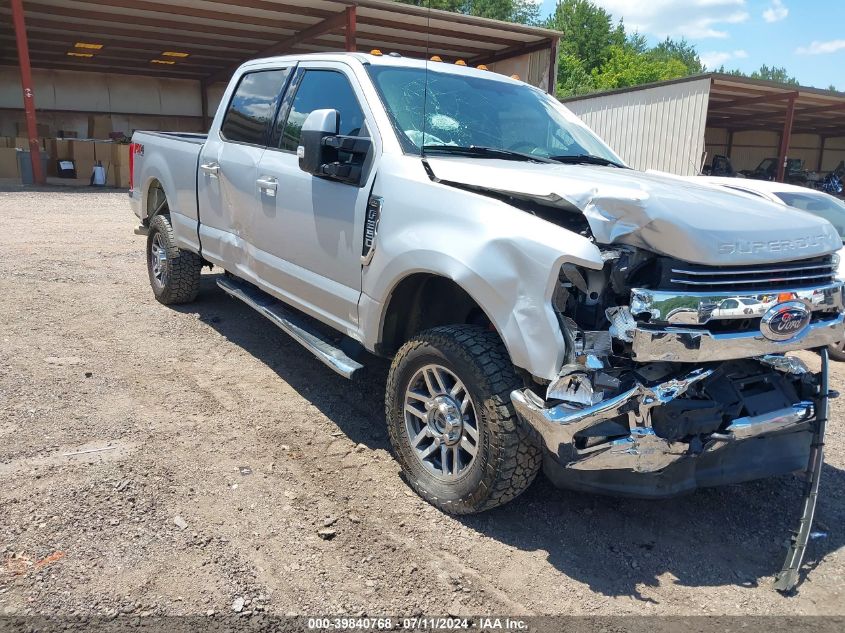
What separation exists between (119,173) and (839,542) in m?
21.1

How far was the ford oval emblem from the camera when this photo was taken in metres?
2.71

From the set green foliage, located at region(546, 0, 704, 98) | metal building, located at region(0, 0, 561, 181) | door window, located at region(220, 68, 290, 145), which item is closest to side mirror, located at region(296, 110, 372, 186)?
door window, located at region(220, 68, 290, 145)

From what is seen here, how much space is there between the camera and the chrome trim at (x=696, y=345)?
255 cm

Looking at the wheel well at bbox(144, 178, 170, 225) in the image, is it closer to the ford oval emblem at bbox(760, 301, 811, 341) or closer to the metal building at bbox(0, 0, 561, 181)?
the ford oval emblem at bbox(760, 301, 811, 341)

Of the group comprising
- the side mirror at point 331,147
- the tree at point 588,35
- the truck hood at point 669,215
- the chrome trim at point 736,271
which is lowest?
the chrome trim at point 736,271

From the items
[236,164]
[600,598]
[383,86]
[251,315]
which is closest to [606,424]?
[600,598]

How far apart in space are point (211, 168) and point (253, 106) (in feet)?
2.00

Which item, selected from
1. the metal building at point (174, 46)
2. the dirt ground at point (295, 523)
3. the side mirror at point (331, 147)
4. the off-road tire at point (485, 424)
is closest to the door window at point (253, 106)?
the side mirror at point (331, 147)

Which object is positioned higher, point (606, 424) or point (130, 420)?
point (606, 424)

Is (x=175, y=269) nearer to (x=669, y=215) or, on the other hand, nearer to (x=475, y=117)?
(x=475, y=117)

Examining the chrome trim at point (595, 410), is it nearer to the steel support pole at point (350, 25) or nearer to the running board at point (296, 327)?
the running board at point (296, 327)

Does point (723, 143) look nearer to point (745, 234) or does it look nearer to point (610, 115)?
point (610, 115)

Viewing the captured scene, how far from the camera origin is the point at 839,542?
129 inches

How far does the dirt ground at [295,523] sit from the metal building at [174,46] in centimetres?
923
